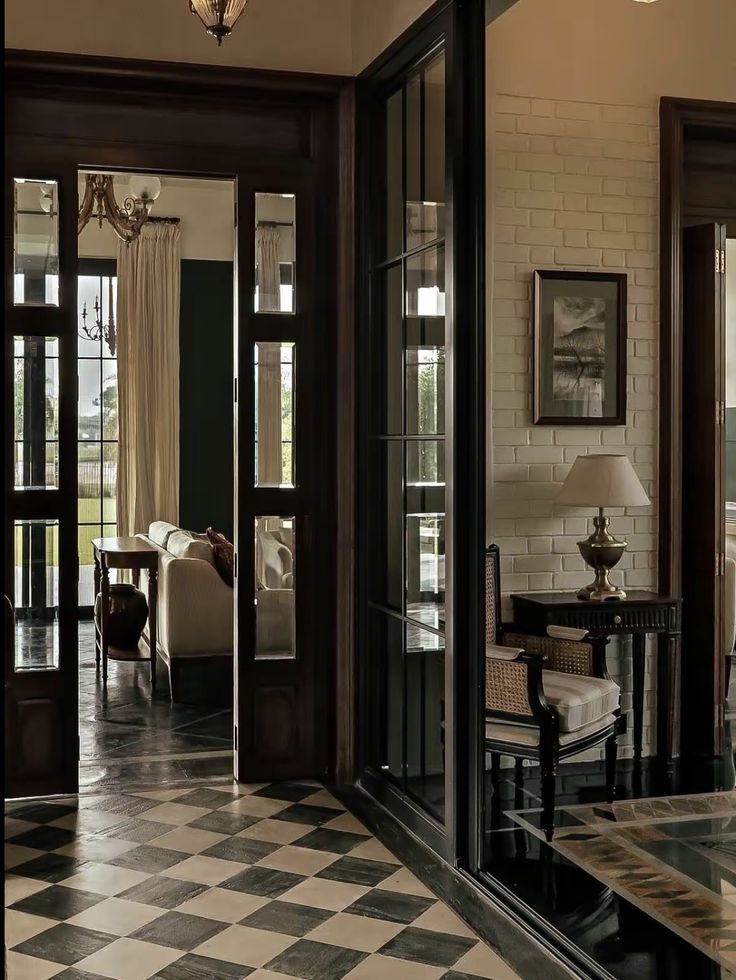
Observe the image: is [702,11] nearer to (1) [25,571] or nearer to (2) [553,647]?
(2) [553,647]

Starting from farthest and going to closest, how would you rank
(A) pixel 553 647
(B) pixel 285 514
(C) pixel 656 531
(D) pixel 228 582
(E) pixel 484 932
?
(D) pixel 228 582
(C) pixel 656 531
(B) pixel 285 514
(A) pixel 553 647
(E) pixel 484 932

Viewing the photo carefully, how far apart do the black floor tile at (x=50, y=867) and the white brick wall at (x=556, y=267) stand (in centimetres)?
215

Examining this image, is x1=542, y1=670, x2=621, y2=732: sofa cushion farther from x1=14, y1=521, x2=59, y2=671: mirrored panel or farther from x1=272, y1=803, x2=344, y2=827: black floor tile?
x1=14, y1=521, x2=59, y2=671: mirrored panel

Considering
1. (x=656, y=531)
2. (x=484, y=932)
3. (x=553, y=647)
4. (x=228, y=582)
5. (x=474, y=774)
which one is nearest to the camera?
(x=484, y=932)

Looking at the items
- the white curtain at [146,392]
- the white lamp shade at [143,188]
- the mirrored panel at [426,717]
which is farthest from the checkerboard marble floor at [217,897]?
the white curtain at [146,392]

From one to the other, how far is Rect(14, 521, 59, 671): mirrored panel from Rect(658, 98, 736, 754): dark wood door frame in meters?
2.73

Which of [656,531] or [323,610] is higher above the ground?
[656,531]

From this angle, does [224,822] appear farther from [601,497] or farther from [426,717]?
[601,497]

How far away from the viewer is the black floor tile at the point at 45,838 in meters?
4.11

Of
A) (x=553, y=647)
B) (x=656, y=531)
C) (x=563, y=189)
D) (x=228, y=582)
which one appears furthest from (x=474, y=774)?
(x=228, y=582)

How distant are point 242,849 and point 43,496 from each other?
166cm

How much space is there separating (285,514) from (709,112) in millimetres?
2703

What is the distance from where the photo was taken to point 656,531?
5250 millimetres

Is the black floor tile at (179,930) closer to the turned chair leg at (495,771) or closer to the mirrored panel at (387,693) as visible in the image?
the mirrored panel at (387,693)
